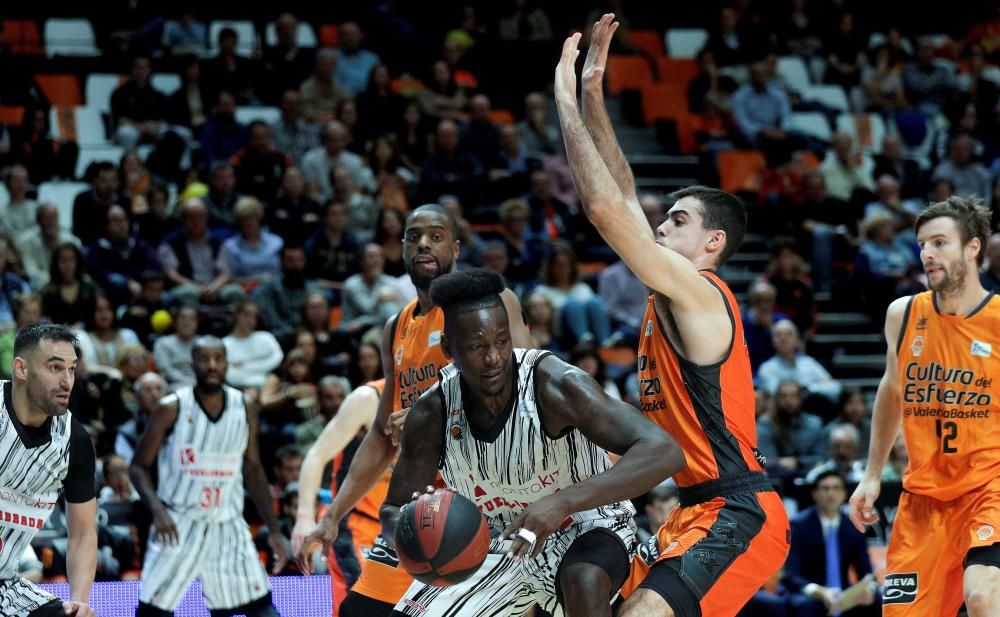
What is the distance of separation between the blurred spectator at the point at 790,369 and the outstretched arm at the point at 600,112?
21.6 ft

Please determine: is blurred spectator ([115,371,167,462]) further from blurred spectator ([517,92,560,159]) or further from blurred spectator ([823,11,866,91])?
blurred spectator ([823,11,866,91])

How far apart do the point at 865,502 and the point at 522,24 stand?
10.8 m

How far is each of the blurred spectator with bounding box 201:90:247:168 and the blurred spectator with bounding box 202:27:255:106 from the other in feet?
1.95

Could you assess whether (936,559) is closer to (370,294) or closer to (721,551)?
(721,551)

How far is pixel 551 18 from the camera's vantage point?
17109 mm

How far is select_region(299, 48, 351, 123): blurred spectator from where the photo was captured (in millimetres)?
14078

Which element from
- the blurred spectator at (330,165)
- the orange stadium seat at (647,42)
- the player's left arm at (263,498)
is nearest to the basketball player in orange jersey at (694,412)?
the player's left arm at (263,498)

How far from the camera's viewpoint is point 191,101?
13.9 m

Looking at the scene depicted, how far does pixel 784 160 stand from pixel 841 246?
4.39ft

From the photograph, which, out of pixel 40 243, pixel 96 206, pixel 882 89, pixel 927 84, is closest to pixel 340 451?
pixel 40 243

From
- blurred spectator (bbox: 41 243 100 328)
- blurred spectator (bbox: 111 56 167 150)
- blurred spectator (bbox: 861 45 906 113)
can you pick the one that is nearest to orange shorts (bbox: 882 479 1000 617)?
blurred spectator (bbox: 41 243 100 328)

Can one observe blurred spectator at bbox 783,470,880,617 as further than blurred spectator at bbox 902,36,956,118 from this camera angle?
No

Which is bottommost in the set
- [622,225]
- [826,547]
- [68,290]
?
[826,547]

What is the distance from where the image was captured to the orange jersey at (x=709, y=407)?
4.90 m
